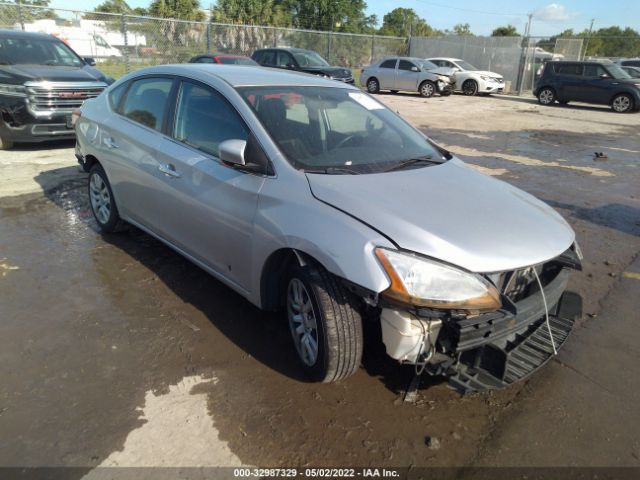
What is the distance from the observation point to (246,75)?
3.76 m

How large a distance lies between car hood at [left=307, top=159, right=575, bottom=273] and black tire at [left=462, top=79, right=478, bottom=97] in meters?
21.4

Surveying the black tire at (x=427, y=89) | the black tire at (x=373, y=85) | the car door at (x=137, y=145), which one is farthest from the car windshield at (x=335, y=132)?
the black tire at (x=373, y=85)

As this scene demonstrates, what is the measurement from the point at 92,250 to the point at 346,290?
309 centimetres

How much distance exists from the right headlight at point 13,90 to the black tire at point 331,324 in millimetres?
7316

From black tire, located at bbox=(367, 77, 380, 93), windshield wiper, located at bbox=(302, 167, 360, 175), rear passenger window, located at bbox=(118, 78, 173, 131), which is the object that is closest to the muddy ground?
windshield wiper, located at bbox=(302, 167, 360, 175)

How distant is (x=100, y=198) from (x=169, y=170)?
1644 millimetres

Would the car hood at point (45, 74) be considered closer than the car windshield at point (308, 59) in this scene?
Yes

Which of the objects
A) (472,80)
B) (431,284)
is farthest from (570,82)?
(431,284)

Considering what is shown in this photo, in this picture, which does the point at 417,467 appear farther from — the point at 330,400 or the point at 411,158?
the point at 411,158

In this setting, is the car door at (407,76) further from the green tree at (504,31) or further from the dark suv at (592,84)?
the green tree at (504,31)

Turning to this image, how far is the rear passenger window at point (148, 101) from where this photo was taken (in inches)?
159

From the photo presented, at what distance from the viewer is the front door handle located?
3674 mm

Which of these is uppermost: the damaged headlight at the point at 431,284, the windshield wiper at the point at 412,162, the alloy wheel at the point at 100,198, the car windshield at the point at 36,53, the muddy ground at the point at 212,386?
the car windshield at the point at 36,53

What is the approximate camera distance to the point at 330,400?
111 inches
